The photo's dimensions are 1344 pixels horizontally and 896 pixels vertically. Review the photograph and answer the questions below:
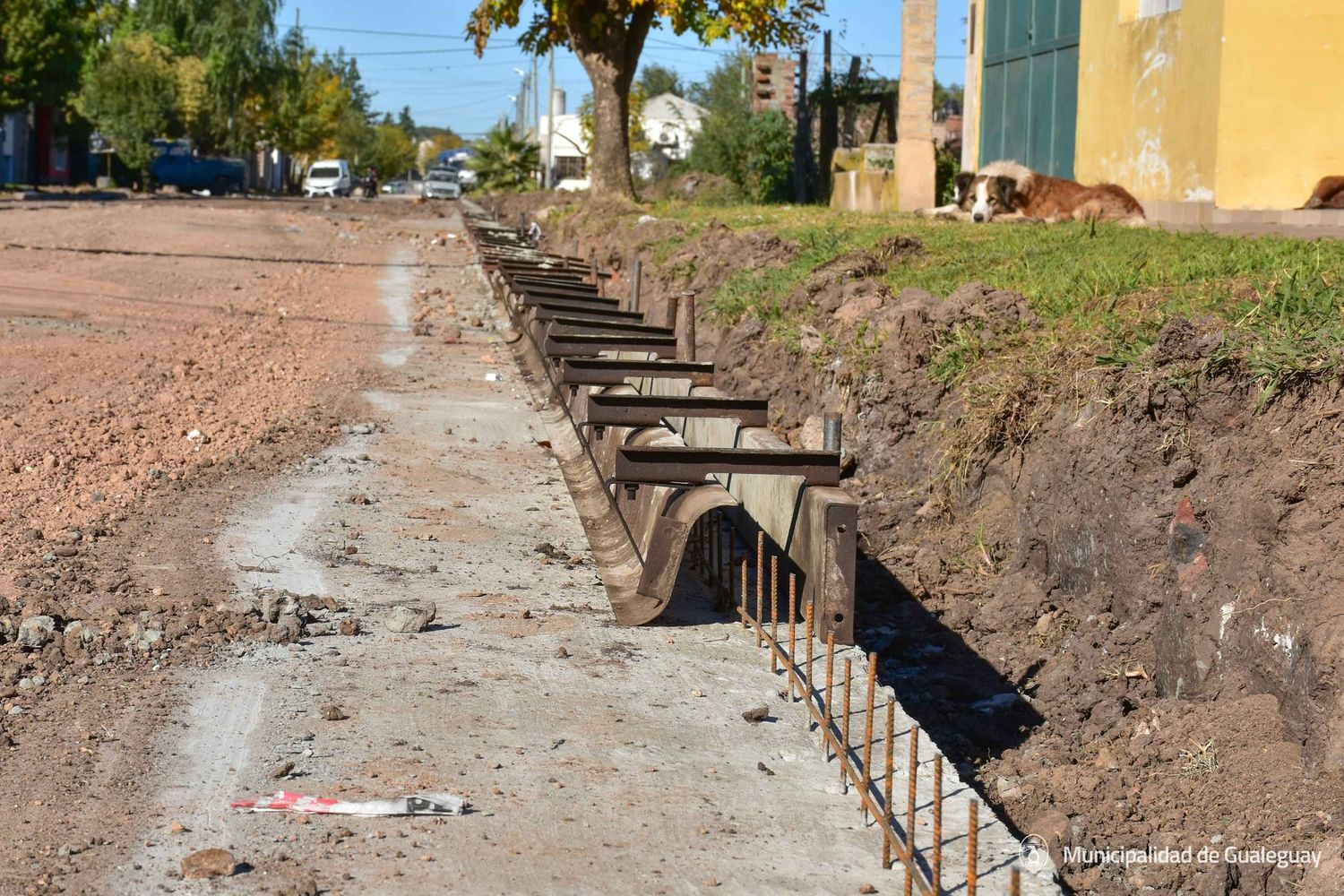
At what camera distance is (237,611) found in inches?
213

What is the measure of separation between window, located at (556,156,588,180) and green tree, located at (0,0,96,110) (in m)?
29.3

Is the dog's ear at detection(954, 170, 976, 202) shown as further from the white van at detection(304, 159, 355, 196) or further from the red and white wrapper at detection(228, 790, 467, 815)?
the white van at detection(304, 159, 355, 196)

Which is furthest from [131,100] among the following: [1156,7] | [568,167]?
[1156,7]

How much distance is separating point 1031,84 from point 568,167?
68.3 m

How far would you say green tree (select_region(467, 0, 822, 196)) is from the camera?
23.9 m

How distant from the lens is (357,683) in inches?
188

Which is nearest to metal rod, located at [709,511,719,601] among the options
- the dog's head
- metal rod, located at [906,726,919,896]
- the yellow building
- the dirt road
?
the dirt road

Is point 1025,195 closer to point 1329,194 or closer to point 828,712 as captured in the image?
point 1329,194

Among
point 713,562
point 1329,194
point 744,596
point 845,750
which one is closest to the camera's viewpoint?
point 845,750

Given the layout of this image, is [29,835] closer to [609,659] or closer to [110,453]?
[609,659]

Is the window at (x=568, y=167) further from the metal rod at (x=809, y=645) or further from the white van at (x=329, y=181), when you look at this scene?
the metal rod at (x=809, y=645)

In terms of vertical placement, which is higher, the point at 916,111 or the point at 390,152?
the point at 390,152

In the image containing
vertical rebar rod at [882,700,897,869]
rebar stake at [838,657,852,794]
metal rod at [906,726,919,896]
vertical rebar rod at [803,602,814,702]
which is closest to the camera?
metal rod at [906,726,919,896]

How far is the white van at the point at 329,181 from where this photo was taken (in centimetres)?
6066
